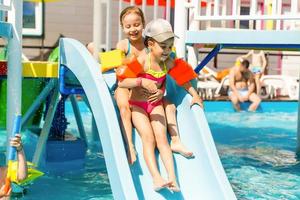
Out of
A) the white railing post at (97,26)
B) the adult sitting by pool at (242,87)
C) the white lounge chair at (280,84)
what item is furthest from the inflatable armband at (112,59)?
the white lounge chair at (280,84)

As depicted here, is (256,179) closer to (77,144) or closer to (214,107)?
(77,144)

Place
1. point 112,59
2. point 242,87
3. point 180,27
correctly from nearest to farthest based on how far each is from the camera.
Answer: point 112,59 → point 180,27 → point 242,87

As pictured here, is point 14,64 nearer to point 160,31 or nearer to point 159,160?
point 160,31

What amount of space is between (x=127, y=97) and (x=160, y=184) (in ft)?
2.75

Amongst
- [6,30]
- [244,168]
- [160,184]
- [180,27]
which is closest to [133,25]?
[180,27]

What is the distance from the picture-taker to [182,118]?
4.36 metres

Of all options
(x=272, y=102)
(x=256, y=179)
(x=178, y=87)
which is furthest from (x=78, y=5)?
(x=178, y=87)

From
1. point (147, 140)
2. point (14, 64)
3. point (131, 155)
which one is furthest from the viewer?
point (14, 64)

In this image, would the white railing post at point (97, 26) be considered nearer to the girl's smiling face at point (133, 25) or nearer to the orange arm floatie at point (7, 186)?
the girl's smiling face at point (133, 25)

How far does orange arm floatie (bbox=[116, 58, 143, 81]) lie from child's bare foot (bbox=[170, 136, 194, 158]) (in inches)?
22.7

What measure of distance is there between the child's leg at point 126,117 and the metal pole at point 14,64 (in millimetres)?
1003

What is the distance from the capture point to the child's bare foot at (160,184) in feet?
12.2

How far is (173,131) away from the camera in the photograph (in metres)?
4.23

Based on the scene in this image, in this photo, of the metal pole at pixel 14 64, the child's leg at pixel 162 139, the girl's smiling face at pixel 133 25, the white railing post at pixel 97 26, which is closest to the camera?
the child's leg at pixel 162 139
